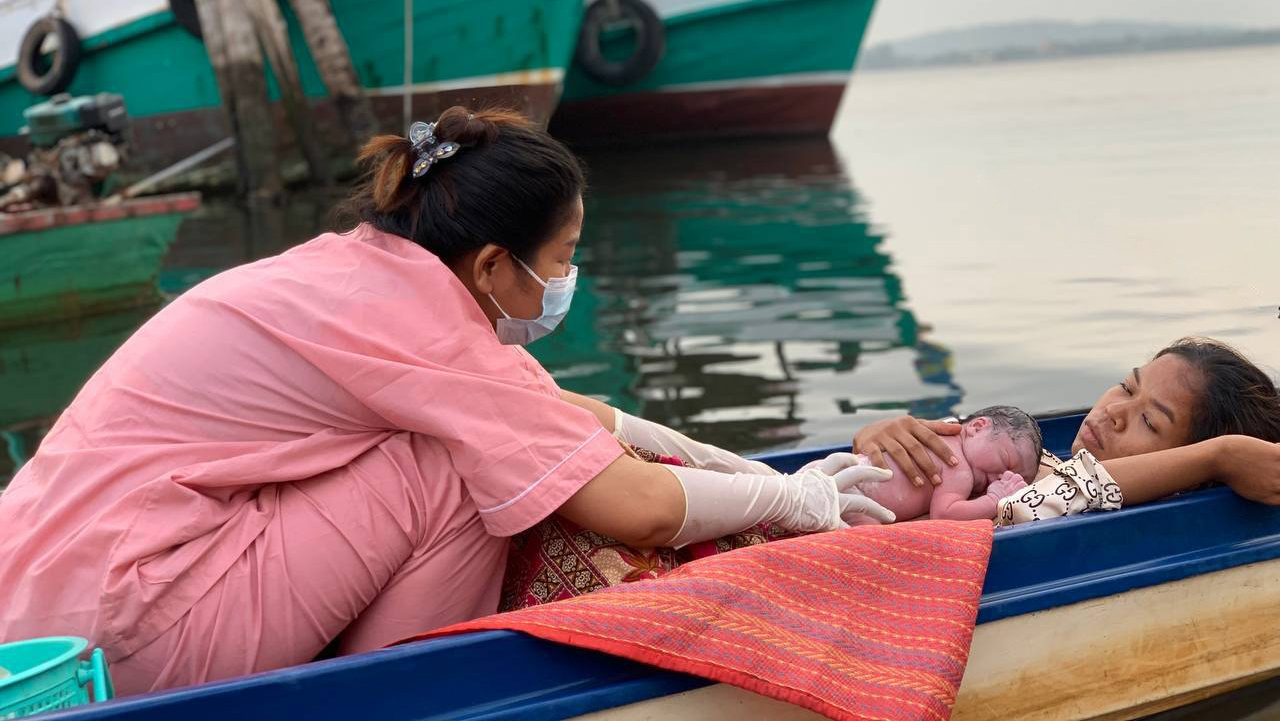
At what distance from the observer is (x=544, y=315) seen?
2.49m

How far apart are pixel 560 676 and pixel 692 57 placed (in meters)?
17.8

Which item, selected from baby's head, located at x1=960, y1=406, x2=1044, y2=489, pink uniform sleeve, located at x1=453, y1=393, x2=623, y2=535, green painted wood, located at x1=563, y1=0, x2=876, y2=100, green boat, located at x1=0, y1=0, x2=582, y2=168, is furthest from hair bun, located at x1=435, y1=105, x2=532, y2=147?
green painted wood, located at x1=563, y1=0, x2=876, y2=100

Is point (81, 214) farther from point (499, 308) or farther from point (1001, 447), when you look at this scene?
point (1001, 447)

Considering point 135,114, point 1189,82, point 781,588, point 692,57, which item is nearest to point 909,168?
point 692,57

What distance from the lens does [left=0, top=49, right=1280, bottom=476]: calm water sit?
243 inches

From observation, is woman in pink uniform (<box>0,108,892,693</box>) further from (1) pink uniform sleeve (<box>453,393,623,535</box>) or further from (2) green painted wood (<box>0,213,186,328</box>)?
(2) green painted wood (<box>0,213,186,328</box>)

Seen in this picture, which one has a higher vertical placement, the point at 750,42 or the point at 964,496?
the point at 964,496

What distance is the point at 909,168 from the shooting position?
1678cm

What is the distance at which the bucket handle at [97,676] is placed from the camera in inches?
76.8

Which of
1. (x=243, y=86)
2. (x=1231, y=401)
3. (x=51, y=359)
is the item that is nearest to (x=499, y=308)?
(x=1231, y=401)

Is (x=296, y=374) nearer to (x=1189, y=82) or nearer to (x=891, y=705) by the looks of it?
(x=891, y=705)

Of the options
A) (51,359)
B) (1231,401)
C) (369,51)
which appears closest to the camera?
(1231,401)

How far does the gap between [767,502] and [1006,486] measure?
0.80m

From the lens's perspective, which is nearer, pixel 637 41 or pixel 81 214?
pixel 81 214
